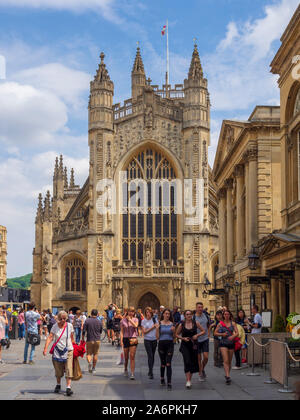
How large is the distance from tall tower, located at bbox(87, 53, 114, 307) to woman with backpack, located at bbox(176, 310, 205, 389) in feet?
115

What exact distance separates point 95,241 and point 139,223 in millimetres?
3490

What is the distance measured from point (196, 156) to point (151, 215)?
529cm

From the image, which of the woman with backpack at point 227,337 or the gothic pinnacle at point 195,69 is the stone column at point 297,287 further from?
the gothic pinnacle at point 195,69

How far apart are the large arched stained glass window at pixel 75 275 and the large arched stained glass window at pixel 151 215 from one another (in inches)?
146

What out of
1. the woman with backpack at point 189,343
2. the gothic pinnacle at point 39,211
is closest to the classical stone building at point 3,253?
the gothic pinnacle at point 39,211

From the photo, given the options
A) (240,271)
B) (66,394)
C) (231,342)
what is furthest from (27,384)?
(240,271)

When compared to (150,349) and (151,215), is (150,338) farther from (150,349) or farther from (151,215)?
(151,215)

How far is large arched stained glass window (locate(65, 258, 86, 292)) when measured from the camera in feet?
168

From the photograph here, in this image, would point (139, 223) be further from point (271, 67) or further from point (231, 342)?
point (231, 342)

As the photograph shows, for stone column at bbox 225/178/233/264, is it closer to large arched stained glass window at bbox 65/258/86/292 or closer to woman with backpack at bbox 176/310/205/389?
large arched stained glass window at bbox 65/258/86/292

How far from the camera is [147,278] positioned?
48.4 m

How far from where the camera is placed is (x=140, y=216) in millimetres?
49719

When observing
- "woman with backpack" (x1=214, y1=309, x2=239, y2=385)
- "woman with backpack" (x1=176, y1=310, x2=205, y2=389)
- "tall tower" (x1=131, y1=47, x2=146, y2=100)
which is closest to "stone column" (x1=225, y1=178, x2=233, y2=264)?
"woman with backpack" (x1=214, y1=309, x2=239, y2=385)

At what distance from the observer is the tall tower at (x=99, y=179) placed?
4806 cm
